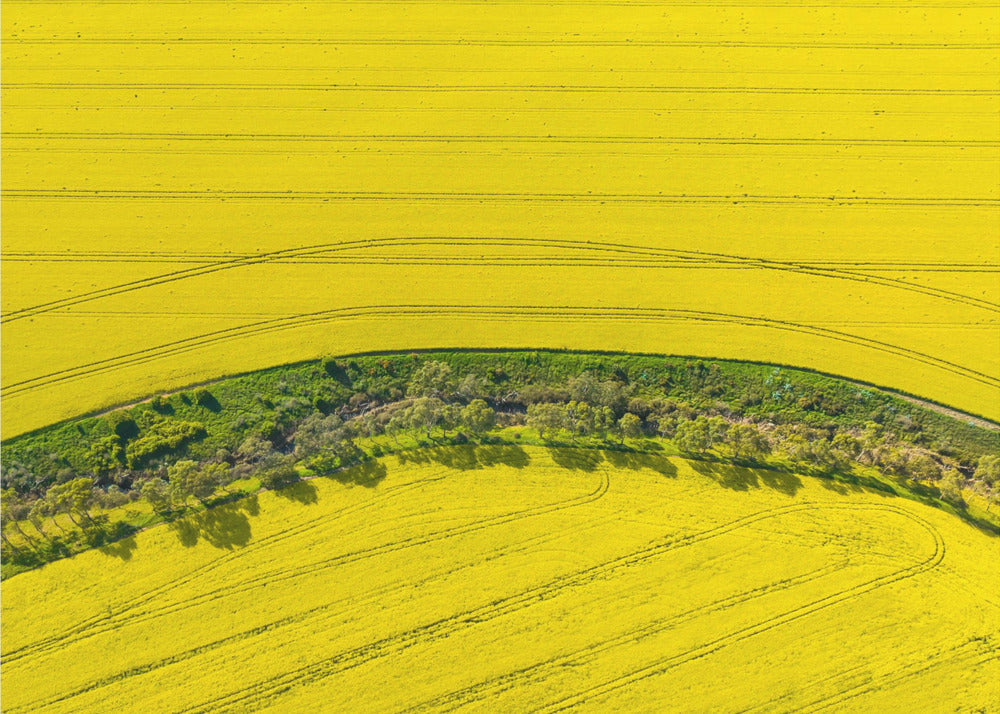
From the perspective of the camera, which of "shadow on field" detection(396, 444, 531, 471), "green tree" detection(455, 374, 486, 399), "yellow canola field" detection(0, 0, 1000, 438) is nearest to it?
"shadow on field" detection(396, 444, 531, 471)

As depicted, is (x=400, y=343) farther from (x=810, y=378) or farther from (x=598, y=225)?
(x=810, y=378)

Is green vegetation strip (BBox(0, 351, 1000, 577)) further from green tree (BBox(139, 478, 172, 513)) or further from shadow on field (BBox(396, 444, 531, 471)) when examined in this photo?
shadow on field (BBox(396, 444, 531, 471))

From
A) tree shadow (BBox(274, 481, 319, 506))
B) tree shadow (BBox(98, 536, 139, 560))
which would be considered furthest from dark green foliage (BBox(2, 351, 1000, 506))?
tree shadow (BBox(98, 536, 139, 560))

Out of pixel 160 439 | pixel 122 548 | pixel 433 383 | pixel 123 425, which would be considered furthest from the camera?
pixel 433 383

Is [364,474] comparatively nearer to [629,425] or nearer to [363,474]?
[363,474]

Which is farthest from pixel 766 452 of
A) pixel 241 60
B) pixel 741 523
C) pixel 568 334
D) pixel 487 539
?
pixel 241 60

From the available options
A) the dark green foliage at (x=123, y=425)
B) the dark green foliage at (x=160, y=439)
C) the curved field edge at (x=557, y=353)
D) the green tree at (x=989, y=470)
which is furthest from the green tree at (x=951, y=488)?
the dark green foliage at (x=123, y=425)

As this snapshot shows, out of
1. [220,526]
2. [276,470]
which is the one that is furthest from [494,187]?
[220,526]
